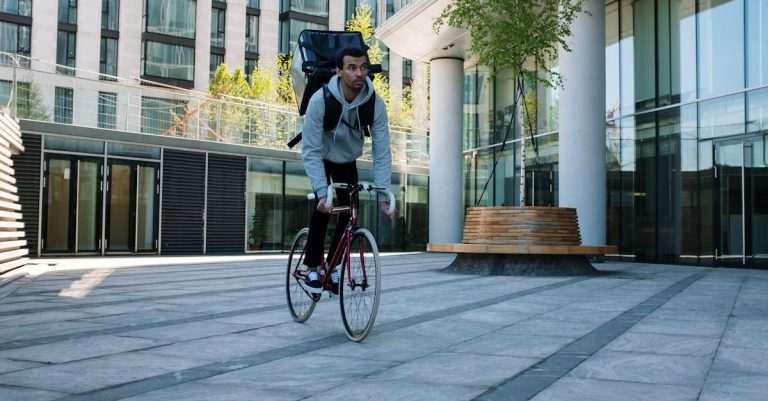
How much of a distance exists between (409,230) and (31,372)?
22841 millimetres

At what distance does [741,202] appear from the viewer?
1518cm

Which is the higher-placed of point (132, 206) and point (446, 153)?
point (446, 153)

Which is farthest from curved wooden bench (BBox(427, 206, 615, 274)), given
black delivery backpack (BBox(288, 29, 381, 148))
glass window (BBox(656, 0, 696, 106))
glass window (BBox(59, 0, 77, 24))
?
glass window (BBox(59, 0, 77, 24))

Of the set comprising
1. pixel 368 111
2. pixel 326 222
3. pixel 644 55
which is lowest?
pixel 326 222

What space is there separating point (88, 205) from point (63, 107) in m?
2.56

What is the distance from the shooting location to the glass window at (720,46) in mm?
15453

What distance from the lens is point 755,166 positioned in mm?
14945

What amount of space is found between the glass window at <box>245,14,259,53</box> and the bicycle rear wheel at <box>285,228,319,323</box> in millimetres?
41170

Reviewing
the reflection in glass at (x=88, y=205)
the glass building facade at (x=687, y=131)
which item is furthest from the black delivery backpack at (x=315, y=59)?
the reflection in glass at (x=88, y=205)

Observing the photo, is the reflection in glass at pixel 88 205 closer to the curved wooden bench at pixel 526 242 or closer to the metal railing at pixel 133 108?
the metal railing at pixel 133 108

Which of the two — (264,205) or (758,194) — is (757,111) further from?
(264,205)

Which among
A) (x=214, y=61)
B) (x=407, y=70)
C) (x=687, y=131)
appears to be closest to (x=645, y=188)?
(x=687, y=131)

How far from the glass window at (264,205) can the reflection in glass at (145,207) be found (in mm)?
2929

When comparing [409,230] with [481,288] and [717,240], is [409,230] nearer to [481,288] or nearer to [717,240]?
[717,240]
